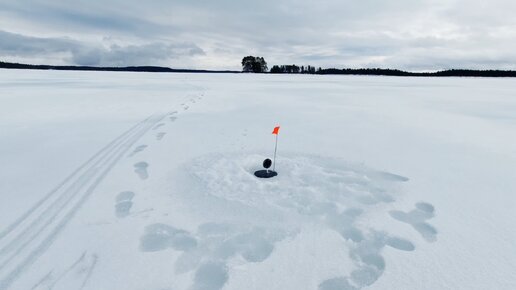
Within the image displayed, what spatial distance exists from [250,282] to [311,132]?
5324 millimetres

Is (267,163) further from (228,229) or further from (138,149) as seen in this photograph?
(138,149)

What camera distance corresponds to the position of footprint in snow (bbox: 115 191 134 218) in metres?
3.25

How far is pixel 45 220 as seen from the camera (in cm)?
307

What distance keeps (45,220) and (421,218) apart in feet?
13.3

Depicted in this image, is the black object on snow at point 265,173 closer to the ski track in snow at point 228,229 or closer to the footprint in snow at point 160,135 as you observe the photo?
the ski track in snow at point 228,229

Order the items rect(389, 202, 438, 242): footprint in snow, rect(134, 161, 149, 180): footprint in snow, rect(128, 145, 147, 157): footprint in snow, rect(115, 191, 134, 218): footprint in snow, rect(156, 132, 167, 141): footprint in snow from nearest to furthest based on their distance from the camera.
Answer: rect(389, 202, 438, 242): footprint in snow < rect(115, 191, 134, 218): footprint in snow < rect(134, 161, 149, 180): footprint in snow < rect(128, 145, 147, 157): footprint in snow < rect(156, 132, 167, 141): footprint in snow

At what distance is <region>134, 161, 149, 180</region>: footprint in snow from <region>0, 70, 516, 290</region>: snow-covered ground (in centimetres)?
4

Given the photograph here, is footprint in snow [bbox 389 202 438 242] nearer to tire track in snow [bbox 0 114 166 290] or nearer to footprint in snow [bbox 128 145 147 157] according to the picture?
tire track in snow [bbox 0 114 166 290]

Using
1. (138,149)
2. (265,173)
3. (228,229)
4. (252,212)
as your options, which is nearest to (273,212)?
(252,212)

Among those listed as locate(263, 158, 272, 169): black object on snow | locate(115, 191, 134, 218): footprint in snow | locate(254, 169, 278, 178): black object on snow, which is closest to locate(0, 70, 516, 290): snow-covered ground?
locate(115, 191, 134, 218): footprint in snow

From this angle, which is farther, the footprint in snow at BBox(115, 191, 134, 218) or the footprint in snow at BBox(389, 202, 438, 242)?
the footprint in snow at BBox(115, 191, 134, 218)

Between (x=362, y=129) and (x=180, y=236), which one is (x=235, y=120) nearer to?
(x=362, y=129)

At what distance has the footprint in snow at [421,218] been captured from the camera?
290cm

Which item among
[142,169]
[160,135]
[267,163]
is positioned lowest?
[142,169]
